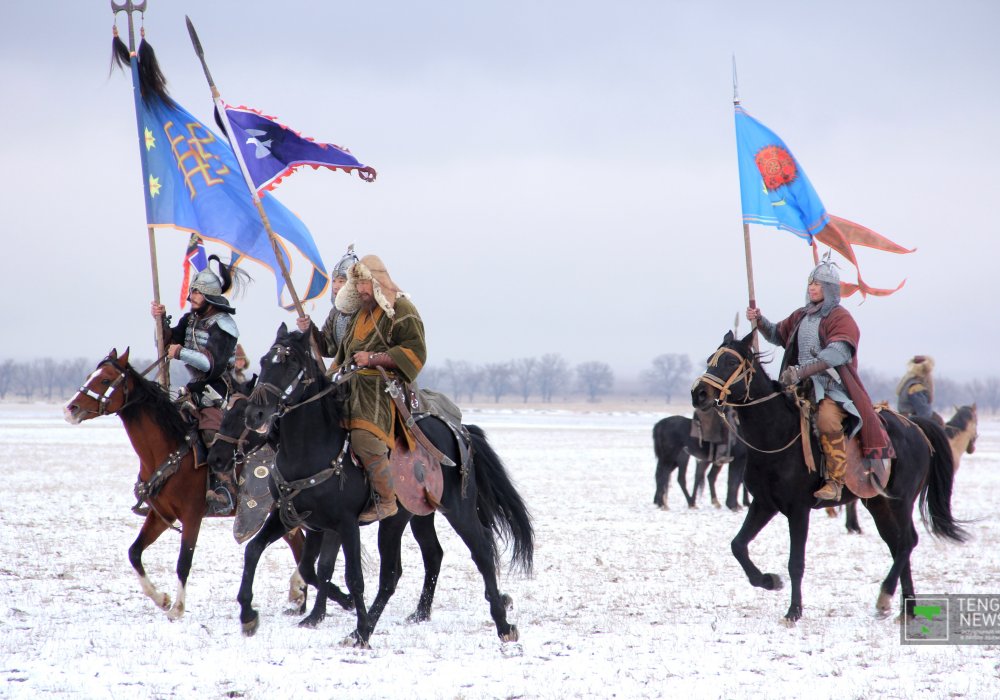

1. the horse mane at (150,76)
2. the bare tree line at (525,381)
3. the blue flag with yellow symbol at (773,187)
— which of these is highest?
the horse mane at (150,76)

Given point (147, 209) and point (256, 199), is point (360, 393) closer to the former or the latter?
point (256, 199)

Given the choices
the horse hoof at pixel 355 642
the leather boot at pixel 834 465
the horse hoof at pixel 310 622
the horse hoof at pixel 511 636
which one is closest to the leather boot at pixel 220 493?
the horse hoof at pixel 310 622

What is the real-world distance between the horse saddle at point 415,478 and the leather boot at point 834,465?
10.6 ft

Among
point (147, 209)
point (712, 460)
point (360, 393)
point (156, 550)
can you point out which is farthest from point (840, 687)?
point (712, 460)

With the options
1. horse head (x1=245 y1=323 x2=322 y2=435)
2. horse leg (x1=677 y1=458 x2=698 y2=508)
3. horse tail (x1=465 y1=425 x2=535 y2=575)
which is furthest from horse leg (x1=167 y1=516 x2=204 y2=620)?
horse leg (x1=677 y1=458 x2=698 y2=508)

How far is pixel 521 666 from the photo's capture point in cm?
636

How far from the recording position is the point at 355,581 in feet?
22.3

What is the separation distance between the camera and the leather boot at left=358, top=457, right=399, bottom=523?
7070 millimetres

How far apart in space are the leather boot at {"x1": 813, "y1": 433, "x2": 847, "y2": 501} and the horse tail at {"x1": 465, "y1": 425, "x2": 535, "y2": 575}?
2.47 m

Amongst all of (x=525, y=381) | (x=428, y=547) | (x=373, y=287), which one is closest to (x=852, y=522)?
(x=428, y=547)

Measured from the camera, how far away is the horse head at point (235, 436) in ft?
23.3

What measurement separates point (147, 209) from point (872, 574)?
26.7 feet

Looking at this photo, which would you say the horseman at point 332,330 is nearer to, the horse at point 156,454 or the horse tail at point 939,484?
the horse at point 156,454

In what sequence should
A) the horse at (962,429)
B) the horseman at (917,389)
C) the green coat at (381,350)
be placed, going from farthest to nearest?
the horse at (962,429)
the horseman at (917,389)
the green coat at (381,350)
